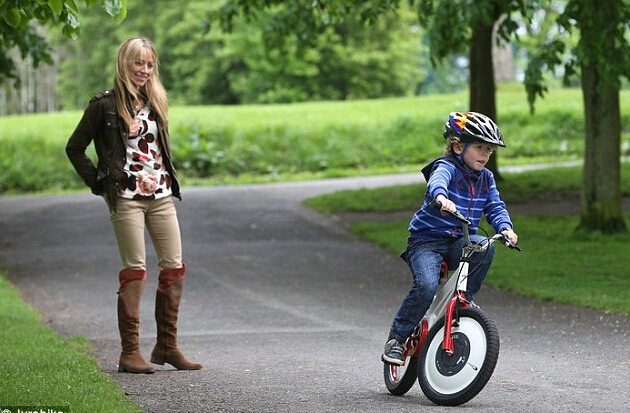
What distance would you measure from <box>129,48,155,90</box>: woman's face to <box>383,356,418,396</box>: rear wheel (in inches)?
95.9

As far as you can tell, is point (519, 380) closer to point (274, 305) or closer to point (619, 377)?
point (619, 377)

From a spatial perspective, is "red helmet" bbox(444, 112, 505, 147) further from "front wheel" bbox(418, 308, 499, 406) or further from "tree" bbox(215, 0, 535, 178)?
"tree" bbox(215, 0, 535, 178)

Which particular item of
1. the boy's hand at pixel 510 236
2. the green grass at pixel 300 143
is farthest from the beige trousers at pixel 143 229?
the green grass at pixel 300 143

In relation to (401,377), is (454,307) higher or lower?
higher

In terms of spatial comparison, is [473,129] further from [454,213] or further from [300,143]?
[300,143]

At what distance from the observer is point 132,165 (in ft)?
27.5

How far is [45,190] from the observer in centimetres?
3147

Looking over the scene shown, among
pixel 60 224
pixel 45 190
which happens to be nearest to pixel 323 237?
pixel 60 224

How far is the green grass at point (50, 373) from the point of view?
696 cm

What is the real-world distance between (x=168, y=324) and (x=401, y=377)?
1924 millimetres

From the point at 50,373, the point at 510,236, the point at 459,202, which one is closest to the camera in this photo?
the point at 510,236

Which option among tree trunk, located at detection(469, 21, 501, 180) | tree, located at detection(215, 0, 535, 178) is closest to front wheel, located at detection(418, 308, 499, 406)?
tree, located at detection(215, 0, 535, 178)

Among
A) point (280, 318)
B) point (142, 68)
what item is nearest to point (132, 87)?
point (142, 68)

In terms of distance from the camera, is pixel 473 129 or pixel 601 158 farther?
pixel 601 158
